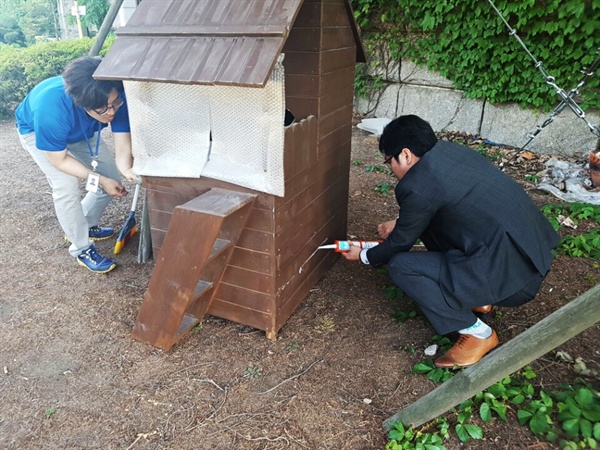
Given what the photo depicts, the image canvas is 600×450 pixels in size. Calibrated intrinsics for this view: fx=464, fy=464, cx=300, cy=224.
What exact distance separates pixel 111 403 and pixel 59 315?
94 centimetres

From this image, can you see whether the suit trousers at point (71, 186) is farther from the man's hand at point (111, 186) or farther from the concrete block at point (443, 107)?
the concrete block at point (443, 107)

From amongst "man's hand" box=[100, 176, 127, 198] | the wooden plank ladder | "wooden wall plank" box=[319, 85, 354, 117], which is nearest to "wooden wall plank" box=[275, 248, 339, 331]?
the wooden plank ladder

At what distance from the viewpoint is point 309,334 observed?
2688mm

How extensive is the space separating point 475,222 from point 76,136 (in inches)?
102

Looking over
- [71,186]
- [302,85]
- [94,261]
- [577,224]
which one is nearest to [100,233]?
[94,261]

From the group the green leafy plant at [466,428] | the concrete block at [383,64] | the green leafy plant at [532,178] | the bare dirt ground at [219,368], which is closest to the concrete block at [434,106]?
the concrete block at [383,64]

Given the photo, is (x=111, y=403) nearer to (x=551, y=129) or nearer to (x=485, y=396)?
(x=485, y=396)

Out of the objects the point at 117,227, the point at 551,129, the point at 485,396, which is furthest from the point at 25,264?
the point at 551,129

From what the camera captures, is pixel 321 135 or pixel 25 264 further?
pixel 25 264

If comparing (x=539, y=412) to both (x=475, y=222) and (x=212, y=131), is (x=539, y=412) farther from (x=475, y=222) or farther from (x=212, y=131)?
(x=212, y=131)

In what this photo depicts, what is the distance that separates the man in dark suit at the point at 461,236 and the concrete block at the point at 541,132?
3966mm

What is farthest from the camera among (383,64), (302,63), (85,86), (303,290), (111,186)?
(383,64)

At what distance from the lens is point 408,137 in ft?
7.60

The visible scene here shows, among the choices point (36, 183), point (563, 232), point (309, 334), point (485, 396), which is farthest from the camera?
point (36, 183)
